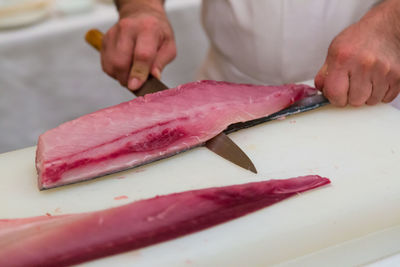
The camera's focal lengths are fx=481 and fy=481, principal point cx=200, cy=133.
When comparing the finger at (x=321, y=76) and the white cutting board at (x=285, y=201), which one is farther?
the finger at (x=321, y=76)

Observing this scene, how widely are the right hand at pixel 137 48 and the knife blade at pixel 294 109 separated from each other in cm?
31

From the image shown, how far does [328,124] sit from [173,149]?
0.39 metres

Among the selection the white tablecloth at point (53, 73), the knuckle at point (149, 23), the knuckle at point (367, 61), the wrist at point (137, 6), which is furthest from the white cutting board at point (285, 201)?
the white tablecloth at point (53, 73)

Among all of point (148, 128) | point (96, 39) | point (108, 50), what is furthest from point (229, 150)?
point (96, 39)

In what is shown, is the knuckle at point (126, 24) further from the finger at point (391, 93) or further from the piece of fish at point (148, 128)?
the finger at point (391, 93)

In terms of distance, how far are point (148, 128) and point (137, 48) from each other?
0.36 meters

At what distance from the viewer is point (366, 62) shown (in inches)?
45.2

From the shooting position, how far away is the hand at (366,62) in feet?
3.80

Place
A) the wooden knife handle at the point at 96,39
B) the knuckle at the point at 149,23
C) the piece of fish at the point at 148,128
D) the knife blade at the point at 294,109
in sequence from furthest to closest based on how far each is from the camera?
1. the wooden knife handle at the point at 96,39
2. the knuckle at the point at 149,23
3. the knife blade at the point at 294,109
4. the piece of fish at the point at 148,128

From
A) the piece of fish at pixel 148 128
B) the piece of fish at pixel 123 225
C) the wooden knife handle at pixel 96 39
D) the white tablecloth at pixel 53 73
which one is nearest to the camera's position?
the piece of fish at pixel 123 225

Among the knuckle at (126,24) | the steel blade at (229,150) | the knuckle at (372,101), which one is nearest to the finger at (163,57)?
the knuckle at (126,24)

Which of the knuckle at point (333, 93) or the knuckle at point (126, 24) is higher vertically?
the knuckle at point (126, 24)

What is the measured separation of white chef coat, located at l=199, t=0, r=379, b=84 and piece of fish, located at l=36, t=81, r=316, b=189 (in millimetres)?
326

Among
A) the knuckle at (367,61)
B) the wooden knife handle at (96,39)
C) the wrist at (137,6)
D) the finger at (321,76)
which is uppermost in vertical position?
the wrist at (137,6)
